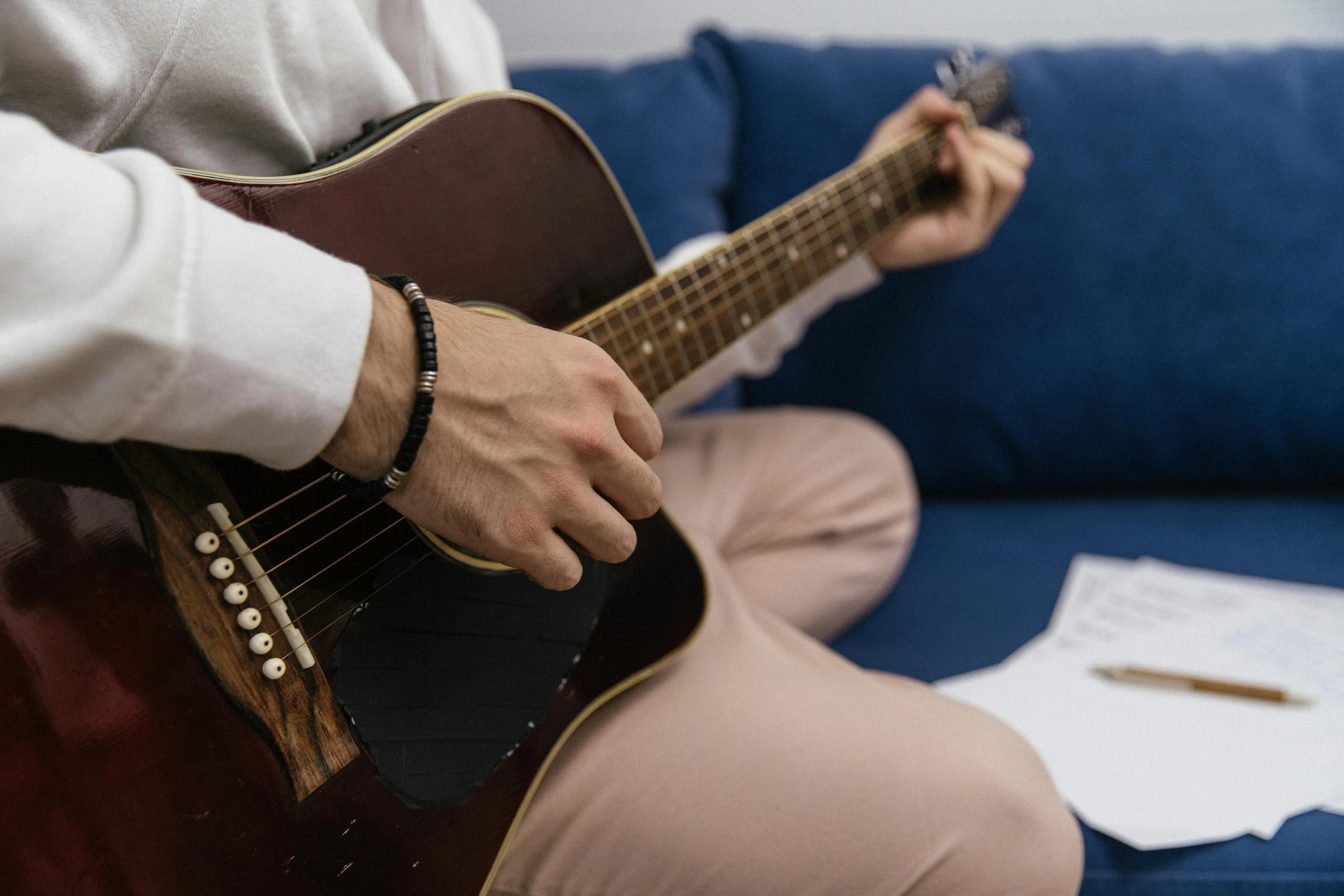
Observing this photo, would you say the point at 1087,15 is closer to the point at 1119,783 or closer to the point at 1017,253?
the point at 1017,253

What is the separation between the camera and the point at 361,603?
1.79 feet

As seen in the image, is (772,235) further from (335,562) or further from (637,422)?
(335,562)

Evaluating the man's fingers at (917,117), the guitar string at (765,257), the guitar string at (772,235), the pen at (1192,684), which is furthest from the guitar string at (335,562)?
the man's fingers at (917,117)

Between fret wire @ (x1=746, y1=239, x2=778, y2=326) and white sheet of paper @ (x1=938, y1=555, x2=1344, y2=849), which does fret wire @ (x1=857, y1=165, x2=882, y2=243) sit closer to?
fret wire @ (x1=746, y1=239, x2=778, y2=326)

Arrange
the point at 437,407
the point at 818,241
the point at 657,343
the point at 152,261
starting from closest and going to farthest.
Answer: the point at 152,261 → the point at 437,407 → the point at 657,343 → the point at 818,241

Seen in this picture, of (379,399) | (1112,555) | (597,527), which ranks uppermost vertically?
(379,399)

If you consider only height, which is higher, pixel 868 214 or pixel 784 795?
pixel 868 214

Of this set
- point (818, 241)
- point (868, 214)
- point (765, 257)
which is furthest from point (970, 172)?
point (765, 257)

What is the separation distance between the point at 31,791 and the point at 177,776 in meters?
0.06

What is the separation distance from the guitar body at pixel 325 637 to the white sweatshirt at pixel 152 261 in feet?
0.07

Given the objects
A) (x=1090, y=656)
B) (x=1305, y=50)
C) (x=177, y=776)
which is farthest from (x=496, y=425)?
(x=1305, y=50)

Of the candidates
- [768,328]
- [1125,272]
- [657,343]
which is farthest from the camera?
[1125,272]

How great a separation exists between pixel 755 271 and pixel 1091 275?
2.13 feet

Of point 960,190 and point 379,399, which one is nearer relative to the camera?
point 379,399
